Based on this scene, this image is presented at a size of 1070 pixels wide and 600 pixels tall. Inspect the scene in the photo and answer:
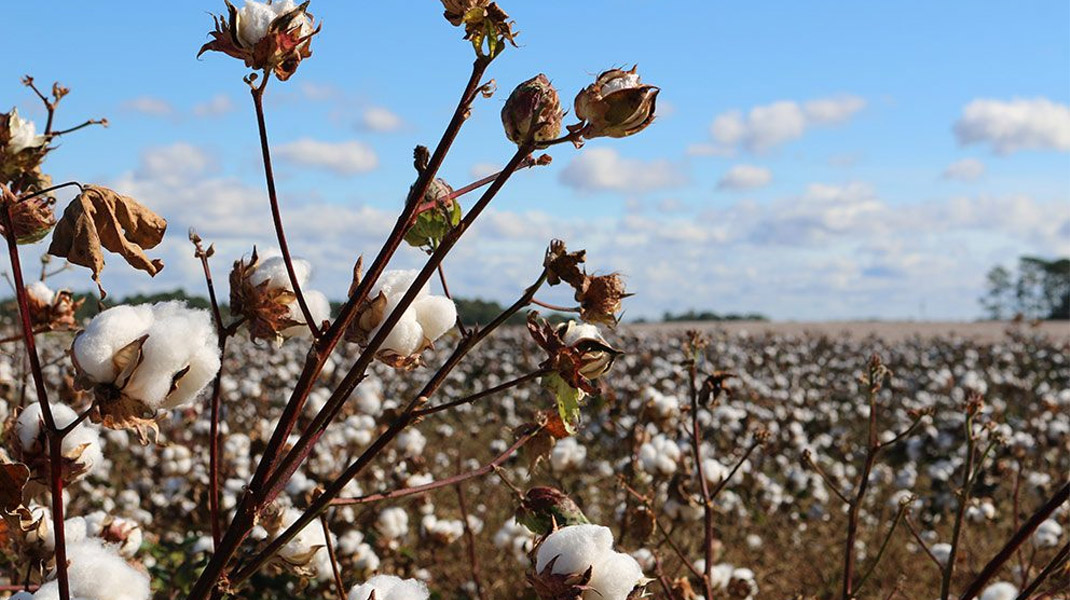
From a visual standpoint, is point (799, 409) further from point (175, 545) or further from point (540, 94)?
point (540, 94)

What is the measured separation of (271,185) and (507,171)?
232mm

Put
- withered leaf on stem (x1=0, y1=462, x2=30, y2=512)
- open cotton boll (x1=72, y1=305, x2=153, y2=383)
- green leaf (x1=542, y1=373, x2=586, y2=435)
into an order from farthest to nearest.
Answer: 1. green leaf (x1=542, y1=373, x2=586, y2=435)
2. withered leaf on stem (x1=0, y1=462, x2=30, y2=512)
3. open cotton boll (x1=72, y1=305, x2=153, y2=383)

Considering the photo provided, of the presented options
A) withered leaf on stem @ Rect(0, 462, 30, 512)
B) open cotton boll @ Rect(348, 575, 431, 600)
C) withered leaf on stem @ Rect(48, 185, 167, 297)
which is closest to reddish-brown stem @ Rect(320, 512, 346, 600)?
open cotton boll @ Rect(348, 575, 431, 600)

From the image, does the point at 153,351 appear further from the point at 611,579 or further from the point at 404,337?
the point at 611,579

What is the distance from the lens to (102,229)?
0.96 meters

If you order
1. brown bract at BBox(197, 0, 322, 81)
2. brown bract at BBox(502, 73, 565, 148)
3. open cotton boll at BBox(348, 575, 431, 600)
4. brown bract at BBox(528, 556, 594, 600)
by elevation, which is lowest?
open cotton boll at BBox(348, 575, 431, 600)

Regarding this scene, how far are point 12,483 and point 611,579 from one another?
1.99ft

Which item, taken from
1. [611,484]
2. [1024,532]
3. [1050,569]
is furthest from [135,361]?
[611,484]

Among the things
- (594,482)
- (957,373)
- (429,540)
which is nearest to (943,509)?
(594,482)

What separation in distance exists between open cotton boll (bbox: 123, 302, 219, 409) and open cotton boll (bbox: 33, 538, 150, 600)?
0.21 meters

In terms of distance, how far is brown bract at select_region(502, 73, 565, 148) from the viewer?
3.26ft

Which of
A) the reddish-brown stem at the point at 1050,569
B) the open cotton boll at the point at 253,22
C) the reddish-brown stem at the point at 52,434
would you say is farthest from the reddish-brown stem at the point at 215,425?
the reddish-brown stem at the point at 1050,569

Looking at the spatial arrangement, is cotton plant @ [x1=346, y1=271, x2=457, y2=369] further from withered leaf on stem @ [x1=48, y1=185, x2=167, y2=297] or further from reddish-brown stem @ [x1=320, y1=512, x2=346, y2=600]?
reddish-brown stem @ [x1=320, y1=512, x2=346, y2=600]

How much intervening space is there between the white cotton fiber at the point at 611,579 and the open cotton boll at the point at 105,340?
505 mm
